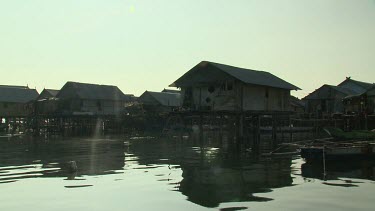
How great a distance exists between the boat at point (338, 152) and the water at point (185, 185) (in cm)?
54

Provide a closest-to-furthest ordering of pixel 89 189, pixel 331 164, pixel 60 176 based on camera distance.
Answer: pixel 89 189
pixel 60 176
pixel 331 164

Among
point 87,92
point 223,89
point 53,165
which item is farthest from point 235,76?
point 87,92

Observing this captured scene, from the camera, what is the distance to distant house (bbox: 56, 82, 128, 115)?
60.8m

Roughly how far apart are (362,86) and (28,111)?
52.2 m

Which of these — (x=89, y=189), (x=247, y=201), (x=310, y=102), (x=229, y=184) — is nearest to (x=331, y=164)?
(x=229, y=184)

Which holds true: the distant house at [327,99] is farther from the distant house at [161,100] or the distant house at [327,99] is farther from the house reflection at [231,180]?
the house reflection at [231,180]

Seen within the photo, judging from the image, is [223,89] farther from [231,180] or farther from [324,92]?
[324,92]

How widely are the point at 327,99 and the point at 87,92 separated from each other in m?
34.9

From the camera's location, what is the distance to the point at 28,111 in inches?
2594

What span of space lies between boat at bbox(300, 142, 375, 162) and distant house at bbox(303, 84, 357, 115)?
34.5m

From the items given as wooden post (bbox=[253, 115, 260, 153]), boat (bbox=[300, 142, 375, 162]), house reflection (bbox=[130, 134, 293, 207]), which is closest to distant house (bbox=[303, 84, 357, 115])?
wooden post (bbox=[253, 115, 260, 153])

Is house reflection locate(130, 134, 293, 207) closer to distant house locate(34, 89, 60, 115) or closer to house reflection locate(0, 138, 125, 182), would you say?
house reflection locate(0, 138, 125, 182)

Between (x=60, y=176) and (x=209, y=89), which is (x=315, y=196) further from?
(x=209, y=89)

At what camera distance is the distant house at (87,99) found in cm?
6081
